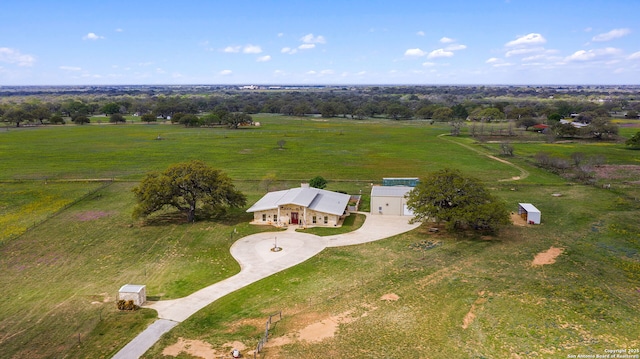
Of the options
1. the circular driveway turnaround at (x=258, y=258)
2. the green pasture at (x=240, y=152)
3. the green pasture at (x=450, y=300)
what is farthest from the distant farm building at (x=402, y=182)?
the green pasture at (x=450, y=300)

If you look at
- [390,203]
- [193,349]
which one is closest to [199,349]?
[193,349]

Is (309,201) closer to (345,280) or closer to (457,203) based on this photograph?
(457,203)

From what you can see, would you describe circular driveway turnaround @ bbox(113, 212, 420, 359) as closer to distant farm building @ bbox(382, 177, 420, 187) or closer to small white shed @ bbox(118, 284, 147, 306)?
small white shed @ bbox(118, 284, 147, 306)

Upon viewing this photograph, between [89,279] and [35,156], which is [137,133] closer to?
[35,156]

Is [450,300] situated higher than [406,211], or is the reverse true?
[406,211]

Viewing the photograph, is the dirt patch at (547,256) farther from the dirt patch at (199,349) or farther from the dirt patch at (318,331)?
the dirt patch at (199,349)

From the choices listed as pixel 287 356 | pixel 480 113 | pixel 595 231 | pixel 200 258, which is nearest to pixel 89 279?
pixel 200 258
